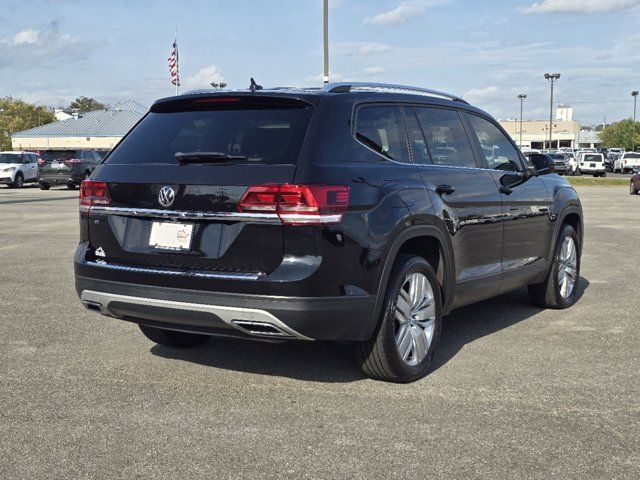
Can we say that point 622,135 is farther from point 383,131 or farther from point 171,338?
point 171,338

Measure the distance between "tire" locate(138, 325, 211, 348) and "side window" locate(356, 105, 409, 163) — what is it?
1931 millimetres

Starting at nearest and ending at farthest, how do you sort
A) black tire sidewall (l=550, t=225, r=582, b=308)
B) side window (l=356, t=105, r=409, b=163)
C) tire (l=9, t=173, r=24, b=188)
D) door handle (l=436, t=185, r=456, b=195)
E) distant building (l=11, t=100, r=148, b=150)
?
side window (l=356, t=105, r=409, b=163) < door handle (l=436, t=185, r=456, b=195) < black tire sidewall (l=550, t=225, r=582, b=308) < tire (l=9, t=173, r=24, b=188) < distant building (l=11, t=100, r=148, b=150)

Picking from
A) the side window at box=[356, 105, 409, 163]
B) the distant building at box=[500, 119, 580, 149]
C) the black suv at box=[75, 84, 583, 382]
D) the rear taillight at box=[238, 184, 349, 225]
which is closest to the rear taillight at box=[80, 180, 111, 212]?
the black suv at box=[75, 84, 583, 382]

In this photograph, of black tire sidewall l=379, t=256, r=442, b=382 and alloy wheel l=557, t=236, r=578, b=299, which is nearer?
black tire sidewall l=379, t=256, r=442, b=382

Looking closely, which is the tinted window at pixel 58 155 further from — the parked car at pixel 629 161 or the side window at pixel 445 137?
the parked car at pixel 629 161

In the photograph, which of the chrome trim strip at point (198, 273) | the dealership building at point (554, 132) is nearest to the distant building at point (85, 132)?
the chrome trim strip at point (198, 273)

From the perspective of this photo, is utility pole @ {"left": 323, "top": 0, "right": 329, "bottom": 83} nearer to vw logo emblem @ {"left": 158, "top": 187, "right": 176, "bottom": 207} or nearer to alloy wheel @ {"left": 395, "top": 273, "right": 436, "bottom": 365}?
alloy wheel @ {"left": 395, "top": 273, "right": 436, "bottom": 365}

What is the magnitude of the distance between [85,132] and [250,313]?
3134 inches

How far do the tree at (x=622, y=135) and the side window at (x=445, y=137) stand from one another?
4703 inches

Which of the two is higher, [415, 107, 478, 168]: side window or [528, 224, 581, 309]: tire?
[415, 107, 478, 168]: side window

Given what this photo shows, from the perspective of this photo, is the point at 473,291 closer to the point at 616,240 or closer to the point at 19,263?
the point at 19,263

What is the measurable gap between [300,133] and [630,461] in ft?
7.79

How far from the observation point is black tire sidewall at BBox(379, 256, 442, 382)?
4586 mm

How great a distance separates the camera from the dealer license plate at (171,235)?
14.4ft
